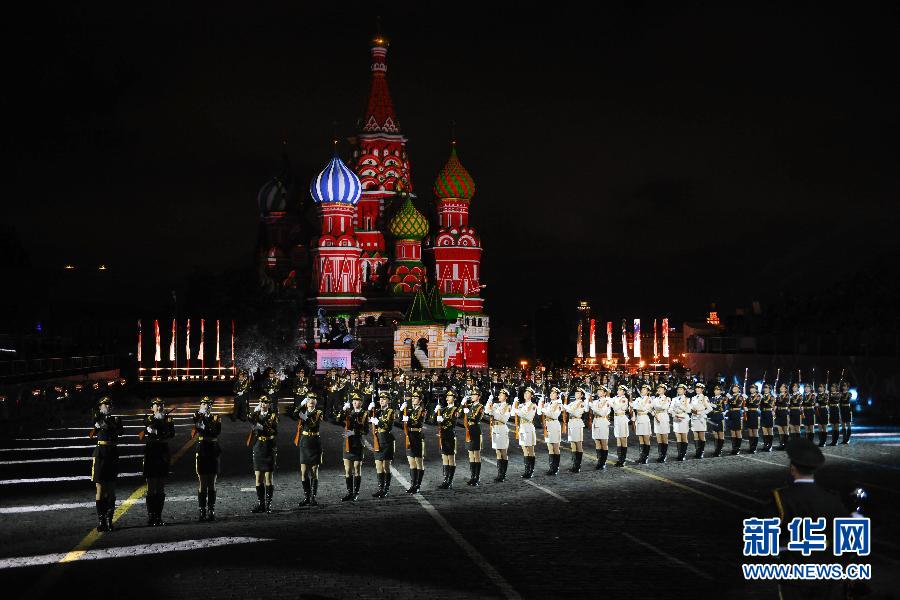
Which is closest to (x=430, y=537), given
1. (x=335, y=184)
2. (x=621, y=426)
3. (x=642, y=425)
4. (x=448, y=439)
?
(x=448, y=439)

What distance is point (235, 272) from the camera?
95.5 meters

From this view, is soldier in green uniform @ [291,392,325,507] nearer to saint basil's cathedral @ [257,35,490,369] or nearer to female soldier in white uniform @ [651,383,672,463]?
female soldier in white uniform @ [651,383,672,463]

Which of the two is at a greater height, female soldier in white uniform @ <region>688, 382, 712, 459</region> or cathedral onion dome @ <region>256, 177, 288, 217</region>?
cathedral onion dome @ <region>256, 177, 288, 217</region>

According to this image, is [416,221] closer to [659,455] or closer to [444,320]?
[444,320]

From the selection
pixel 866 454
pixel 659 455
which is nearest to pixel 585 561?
pixel 659 455

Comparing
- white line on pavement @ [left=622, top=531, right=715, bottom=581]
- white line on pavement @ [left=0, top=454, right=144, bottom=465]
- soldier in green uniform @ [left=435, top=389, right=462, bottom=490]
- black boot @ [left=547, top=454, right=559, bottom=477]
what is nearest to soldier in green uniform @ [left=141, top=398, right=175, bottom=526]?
soldier in green uniform @ [left=435, top=389, right=462, bottom=490]

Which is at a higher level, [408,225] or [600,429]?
[408,225]

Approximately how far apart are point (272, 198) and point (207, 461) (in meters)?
93.1

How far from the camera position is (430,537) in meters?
14.6

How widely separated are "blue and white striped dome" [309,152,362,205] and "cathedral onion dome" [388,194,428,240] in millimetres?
4261

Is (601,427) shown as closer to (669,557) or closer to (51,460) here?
(669,557)

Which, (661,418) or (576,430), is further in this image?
(661,418)

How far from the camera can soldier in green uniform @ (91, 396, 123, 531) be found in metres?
15.5

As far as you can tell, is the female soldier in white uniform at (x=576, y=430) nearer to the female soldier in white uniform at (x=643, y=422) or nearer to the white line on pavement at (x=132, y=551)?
the female soldier in white uniform at (x=643, y=422)
